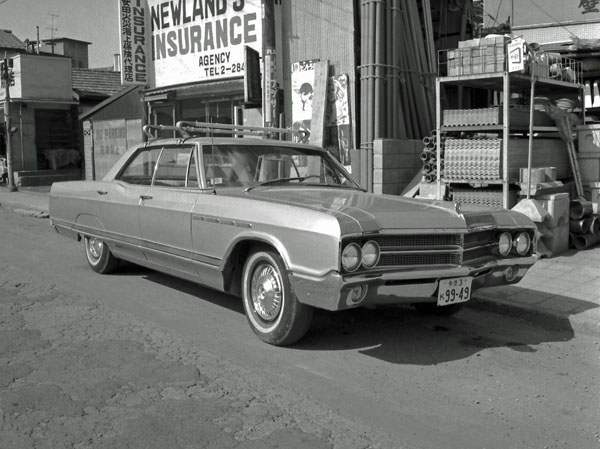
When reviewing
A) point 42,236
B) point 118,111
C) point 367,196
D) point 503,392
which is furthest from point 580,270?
point 118,111

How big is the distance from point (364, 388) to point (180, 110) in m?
13.2

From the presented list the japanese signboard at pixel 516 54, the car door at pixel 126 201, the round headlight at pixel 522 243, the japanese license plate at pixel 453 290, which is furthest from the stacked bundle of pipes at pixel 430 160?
the japanese license plate at pixel 453 290

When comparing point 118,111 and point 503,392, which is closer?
point 503,392

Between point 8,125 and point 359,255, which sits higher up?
point 8,125

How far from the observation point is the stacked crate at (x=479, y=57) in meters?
8.30

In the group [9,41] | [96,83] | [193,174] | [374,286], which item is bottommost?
[374,286]

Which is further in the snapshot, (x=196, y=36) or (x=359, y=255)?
(x=196, y=36)

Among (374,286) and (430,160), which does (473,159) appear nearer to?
(430,160)

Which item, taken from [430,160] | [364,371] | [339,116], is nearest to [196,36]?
[339,116]

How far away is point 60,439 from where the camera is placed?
3.36 meters

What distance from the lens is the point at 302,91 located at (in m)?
12.0

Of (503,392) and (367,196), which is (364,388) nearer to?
(503,392)

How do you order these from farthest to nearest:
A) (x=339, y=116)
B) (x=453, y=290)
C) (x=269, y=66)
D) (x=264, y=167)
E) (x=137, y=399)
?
(x=269, y=66)
(x=339, y=116)
(x=264, y=167)
(x=453, y=290)
(x=137, y=399)

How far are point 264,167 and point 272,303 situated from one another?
152 cm
